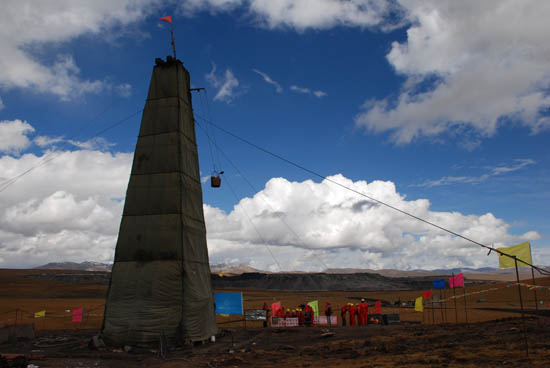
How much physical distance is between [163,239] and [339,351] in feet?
32.4

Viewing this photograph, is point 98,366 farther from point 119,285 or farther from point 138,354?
point 119,285

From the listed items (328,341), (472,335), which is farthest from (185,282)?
(472,335)

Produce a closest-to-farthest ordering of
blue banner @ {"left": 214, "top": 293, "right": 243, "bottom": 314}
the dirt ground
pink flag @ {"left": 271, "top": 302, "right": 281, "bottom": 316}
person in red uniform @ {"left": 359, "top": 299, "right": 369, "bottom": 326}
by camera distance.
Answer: the dirt ground, blue banner @ {"left": 214, "top": 293, "right": 243, "bottom": 314}, person in red uniform @ {"left": 359, "top": 299, "right": 369, "bottom": 326}, pink flag @ {"left": 271, "top": 302, "right": 281, "bottom": 316}

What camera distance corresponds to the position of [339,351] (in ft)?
56.7

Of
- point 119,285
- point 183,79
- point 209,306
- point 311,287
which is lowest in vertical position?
point 311,287

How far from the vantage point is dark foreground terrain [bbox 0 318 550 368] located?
14148 millimetres

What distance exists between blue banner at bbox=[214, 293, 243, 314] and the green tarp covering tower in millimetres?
1166

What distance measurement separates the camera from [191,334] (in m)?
19.6

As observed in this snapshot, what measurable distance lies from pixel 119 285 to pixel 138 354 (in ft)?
12.0

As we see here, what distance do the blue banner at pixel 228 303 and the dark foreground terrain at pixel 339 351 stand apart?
157cm

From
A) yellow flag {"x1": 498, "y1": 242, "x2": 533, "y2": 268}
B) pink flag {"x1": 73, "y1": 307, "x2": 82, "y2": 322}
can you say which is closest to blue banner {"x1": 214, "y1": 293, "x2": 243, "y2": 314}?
pink flag {"x1": 73, "y1": 307, "x2": 82, "y2": 322}

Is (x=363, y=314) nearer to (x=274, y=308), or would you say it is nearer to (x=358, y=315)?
(x=358, y=315)

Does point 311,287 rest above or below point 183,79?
below

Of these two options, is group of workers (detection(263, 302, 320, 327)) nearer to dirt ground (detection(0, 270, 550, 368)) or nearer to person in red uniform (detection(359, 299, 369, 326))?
person in red uniform (detection(359, 299, 369, 326))
